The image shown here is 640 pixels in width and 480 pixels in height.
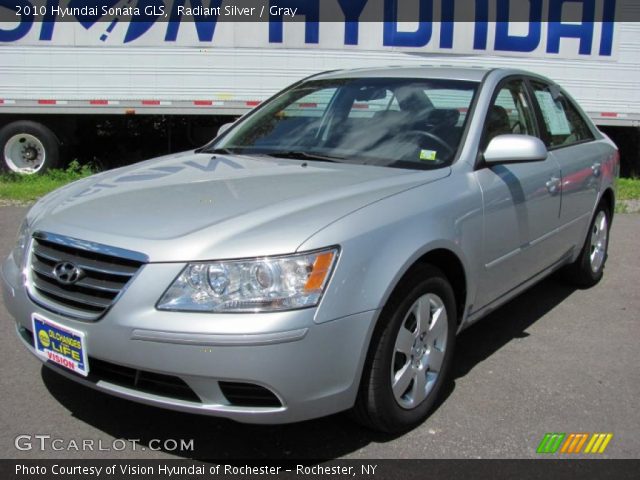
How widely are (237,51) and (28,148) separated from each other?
3510 mm

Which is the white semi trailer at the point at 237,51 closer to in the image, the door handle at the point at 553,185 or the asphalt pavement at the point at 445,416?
the asphalt pavement at the point at 445,416

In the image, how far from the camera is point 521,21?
10.0 m

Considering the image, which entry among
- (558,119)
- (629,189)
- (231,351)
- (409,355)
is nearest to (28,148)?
(558,119)

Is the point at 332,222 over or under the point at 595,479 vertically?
over

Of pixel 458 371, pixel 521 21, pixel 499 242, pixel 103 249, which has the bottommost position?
pixel 458 371

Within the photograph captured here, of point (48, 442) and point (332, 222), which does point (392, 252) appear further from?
point (48, 442)

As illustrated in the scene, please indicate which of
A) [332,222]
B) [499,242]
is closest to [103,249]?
[332,222]

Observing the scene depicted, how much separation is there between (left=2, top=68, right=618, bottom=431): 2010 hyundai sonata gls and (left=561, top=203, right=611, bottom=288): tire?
1.19 m

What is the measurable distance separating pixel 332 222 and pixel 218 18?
7.98 meters

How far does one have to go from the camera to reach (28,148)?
988 centimetres

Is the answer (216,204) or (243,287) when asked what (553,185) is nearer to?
(216,204)

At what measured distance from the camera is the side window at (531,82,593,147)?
432 cm

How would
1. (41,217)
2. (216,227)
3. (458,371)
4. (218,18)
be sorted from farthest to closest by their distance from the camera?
(218,18), (458,371), (41,217), (216,227)

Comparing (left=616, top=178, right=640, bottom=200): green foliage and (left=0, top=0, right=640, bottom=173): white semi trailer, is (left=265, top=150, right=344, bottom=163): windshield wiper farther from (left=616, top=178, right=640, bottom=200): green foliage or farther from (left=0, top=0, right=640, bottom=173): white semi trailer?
(left=616, top=178, right=640, bottom=200): green foliage
